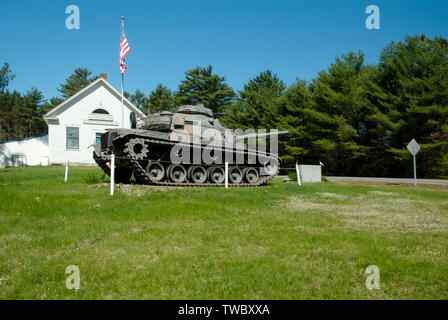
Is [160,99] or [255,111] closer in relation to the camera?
[255,111]

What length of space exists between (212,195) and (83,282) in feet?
20.7

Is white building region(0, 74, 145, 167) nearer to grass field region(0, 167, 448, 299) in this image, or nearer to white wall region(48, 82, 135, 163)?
white wall region(48, 82, 135, 163)

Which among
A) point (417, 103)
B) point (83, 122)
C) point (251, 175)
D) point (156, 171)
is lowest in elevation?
point (251, 175)

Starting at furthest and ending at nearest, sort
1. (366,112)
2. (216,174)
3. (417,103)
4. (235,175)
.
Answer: (366,112) < (417,103) < (235,175) < (216,174)

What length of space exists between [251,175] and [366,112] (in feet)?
67.2

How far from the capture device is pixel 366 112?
100 ft

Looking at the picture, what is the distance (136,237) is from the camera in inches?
196

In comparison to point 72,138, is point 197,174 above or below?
below

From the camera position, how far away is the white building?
A: 27.0 meters

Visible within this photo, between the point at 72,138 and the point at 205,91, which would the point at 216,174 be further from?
the point at 205,91

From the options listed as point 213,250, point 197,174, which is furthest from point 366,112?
point 213,250

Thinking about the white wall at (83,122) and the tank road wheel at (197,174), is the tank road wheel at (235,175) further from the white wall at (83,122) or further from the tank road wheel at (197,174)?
the white wall at (83,122)
